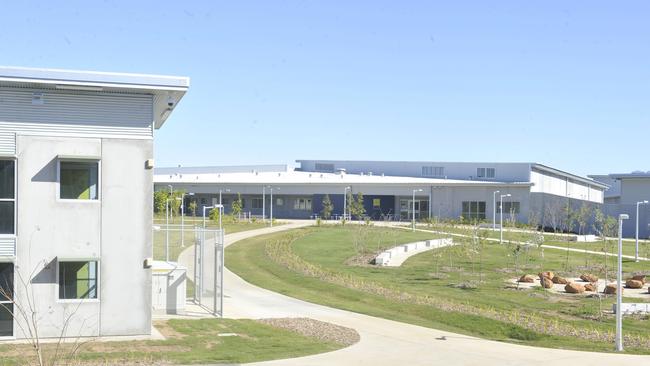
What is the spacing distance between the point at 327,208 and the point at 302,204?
11100mm

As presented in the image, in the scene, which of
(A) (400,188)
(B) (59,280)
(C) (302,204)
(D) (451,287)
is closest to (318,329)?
(B) (59,280)

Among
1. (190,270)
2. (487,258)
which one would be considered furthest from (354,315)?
(487,258)

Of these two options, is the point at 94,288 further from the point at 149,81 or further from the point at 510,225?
the point at 510,225

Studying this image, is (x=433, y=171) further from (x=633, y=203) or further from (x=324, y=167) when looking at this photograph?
(x=633, y=203)

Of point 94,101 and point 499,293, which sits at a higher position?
point 94,101

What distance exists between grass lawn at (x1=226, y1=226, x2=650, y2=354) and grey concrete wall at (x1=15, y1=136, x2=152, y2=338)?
10.8 meters

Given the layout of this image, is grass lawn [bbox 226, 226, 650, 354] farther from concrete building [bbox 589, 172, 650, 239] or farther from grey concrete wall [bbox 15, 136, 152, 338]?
concrete building [bbox 589, 172, 650, 239]

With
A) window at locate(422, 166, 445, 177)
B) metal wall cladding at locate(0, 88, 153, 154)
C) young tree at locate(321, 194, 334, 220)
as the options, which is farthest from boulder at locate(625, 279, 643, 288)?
window at locate(422, 166, 445, 177)

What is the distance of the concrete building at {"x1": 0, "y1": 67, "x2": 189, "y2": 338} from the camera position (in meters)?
23.4

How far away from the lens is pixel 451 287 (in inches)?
1602

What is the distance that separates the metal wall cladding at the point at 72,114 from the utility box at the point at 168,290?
6.91 metres

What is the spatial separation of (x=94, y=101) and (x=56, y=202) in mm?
3107

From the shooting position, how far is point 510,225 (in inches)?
3285

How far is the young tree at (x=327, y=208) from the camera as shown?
90.1 metres
